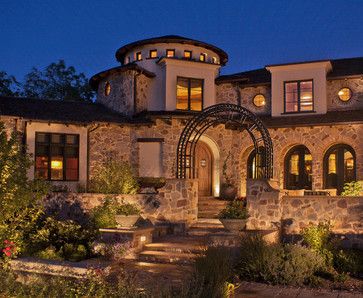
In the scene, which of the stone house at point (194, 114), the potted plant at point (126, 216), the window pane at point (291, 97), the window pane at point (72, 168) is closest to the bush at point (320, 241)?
the potted plant at point (126, 216)

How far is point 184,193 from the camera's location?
51.3ft

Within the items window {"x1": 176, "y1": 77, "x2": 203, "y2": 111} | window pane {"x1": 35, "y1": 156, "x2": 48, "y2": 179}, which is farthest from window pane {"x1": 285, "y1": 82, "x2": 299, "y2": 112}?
window pane {"x1": 35, "y1": 156, "x2": 48, "y2": 179}

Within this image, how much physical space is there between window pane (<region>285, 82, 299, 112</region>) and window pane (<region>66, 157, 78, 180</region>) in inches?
379

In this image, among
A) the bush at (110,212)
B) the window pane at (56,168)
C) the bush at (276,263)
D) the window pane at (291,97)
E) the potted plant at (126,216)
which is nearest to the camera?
the bush at (276,263)

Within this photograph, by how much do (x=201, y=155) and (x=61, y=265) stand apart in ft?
44.8

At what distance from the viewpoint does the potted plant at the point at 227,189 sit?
2083 cm

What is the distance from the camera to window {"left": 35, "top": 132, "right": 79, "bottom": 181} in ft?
67.3

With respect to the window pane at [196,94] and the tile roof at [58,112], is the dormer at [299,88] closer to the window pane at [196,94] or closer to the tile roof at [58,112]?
the window pane at [196,94]

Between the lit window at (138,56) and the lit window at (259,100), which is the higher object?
the lit window at (138,56)

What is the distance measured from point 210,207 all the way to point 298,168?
17.0 feet

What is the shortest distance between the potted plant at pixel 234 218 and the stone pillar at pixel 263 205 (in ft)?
3.20

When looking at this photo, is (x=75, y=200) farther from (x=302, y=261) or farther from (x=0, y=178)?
(x=302, y=261)

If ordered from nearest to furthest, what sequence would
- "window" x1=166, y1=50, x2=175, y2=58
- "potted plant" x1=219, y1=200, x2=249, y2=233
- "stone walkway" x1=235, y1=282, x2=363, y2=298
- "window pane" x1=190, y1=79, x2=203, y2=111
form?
1. "stone walkway" x1=235, y1=282, x2=363, y2=298
2. "potted plant" x1=219, y1=200, x2=249, y2=233
3. "window pane" x1=190, y1=79, x2=203, y2=111
4. "window" x1=166, y1=50, x2=175, y2=58

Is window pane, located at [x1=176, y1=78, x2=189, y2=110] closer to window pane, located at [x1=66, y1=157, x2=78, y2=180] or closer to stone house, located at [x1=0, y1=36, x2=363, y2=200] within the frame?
stone house, located at [x1=0, y1=36, x2=363, y2=200]
